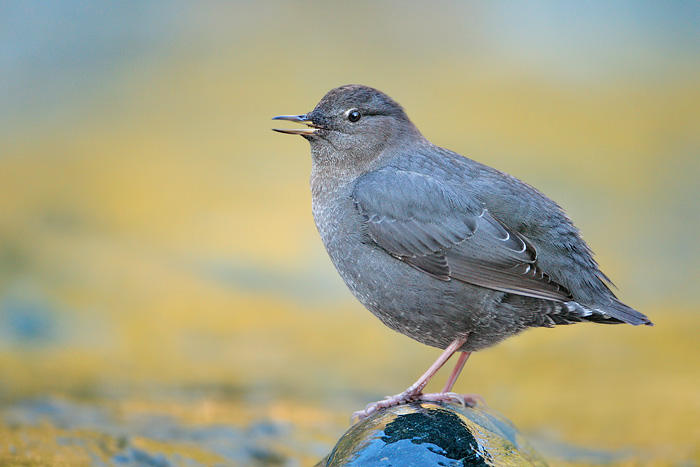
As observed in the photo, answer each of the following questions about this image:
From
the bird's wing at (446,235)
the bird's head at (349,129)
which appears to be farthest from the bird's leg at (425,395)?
the bird's head at (349,129)

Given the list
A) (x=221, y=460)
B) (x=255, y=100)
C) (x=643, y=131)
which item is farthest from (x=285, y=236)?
(x=643, y=131)

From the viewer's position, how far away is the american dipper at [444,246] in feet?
12.9

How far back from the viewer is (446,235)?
4.04 meters

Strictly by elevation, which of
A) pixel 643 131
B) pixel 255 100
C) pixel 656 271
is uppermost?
pixel 643 131

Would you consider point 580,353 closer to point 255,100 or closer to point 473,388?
point 473,388

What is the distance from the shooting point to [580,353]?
7.91 m

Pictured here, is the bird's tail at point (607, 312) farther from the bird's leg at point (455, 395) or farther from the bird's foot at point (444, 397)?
the bird's foot at point (444, 397)

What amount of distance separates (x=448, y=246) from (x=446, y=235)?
0.06 metres

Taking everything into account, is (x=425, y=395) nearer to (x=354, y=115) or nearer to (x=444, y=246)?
(x=444, y=246)

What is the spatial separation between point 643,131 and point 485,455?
25.3 feet

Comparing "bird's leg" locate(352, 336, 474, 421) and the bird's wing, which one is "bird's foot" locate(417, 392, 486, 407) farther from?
the bird's wing

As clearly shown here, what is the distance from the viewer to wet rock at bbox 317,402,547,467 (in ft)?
12.8

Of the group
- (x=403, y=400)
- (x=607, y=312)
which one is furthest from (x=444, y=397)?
(x=607, y=312)

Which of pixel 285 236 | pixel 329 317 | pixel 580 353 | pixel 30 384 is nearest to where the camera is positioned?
pixel 30 384
